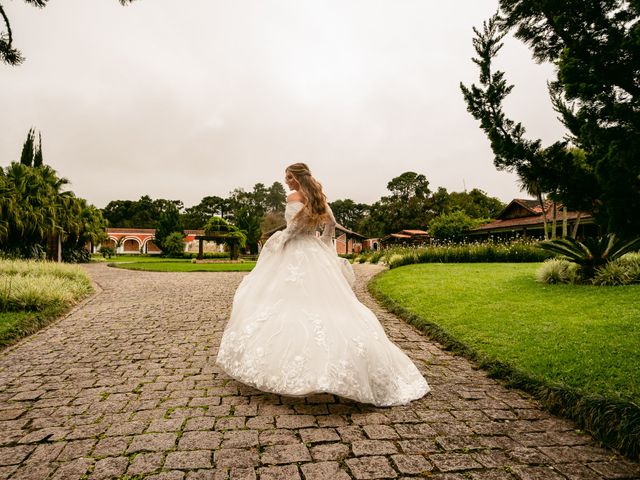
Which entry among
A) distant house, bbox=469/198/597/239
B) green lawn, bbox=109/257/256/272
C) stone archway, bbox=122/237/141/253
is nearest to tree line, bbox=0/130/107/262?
green lawn, bbox=109/257/256/272

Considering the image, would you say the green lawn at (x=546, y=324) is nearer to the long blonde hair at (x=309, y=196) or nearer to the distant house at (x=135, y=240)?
the long blonde hair at (x=309, y=196)

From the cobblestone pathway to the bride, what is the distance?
0.25 metres

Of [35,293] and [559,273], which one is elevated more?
[559,273]

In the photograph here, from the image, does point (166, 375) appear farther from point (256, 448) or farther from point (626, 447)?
point (626, 447)

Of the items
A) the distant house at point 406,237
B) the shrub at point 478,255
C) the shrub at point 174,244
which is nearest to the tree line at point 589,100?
the shrub at point 478,255

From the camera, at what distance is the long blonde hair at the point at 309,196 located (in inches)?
153

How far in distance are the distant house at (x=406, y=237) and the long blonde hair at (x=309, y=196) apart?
39.6 meters

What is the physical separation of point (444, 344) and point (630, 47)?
4107 millimetres

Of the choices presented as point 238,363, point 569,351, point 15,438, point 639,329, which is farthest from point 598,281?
point 15,438

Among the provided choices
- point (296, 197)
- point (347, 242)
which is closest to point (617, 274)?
point (296, 197)

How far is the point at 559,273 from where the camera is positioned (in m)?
8.93

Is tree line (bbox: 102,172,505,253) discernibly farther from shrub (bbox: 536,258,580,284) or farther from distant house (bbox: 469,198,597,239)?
shrub (bbox: 536,258,580,284)

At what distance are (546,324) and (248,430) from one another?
4.68 m

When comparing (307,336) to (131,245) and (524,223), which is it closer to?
(524,223)
